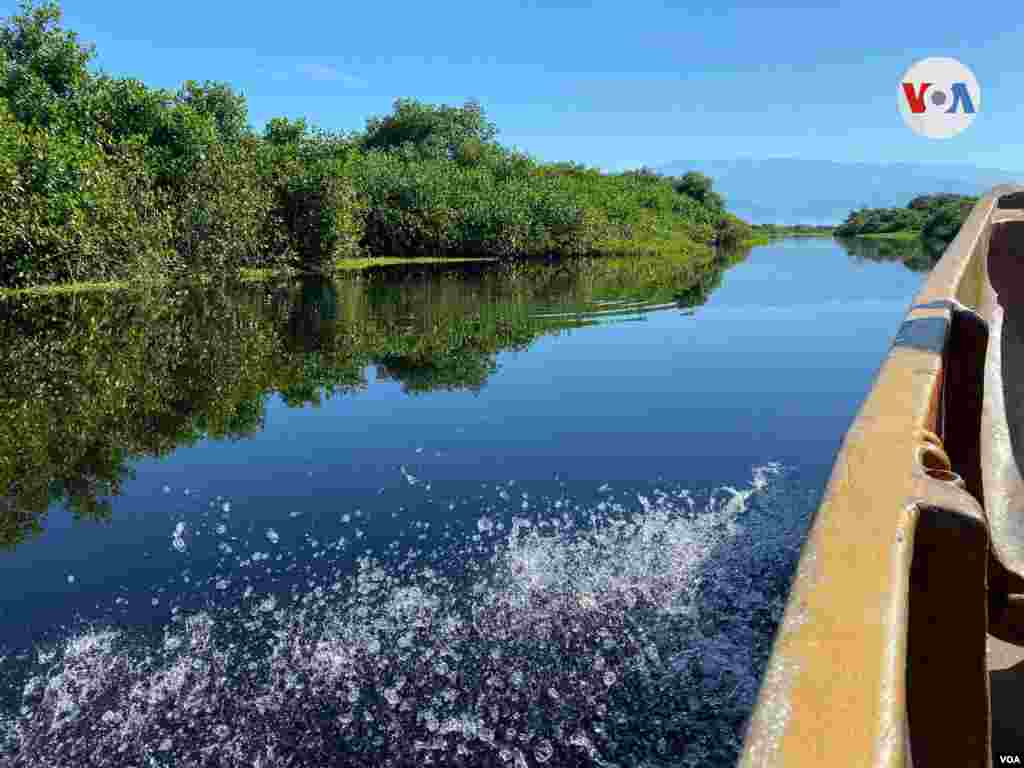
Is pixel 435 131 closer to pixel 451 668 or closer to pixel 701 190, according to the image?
pixel 701 190

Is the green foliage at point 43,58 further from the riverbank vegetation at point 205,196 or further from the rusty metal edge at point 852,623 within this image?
the rusty metal edge at point 852,623

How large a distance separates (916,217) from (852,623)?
3940 inches

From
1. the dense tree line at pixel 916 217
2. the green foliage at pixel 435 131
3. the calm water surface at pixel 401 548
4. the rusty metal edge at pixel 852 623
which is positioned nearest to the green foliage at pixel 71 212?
the calm water surface at pixel 401 548

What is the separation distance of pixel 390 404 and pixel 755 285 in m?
18.7

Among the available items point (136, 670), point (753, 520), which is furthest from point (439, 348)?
point (136, 670)

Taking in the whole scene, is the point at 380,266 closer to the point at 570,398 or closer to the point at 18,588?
the point at 570,398

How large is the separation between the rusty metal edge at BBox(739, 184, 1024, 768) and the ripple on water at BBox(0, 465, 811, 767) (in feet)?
4.31

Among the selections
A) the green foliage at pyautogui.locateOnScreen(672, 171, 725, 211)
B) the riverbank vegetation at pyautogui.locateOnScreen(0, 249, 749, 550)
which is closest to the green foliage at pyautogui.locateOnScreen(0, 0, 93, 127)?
the riverbank vegetation at pyautogui.locateOnScreen(0, 249, 749, 550)

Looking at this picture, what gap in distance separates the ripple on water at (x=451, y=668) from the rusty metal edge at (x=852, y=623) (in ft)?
4.31

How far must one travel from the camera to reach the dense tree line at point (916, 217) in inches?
2955

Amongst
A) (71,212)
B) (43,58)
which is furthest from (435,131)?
(71,212)

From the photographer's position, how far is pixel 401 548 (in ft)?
16.4

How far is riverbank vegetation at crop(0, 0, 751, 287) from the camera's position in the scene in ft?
75.4

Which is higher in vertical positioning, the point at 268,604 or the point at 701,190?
the point at 701,190
